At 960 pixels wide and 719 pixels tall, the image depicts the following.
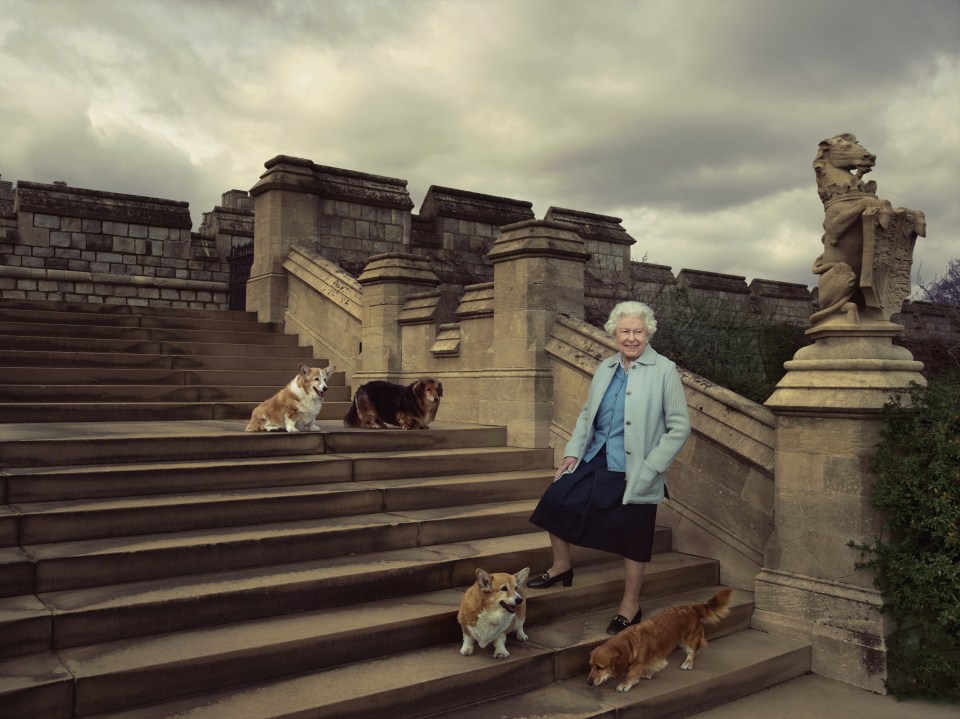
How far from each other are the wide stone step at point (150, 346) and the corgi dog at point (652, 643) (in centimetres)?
699

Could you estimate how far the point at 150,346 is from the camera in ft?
30.7

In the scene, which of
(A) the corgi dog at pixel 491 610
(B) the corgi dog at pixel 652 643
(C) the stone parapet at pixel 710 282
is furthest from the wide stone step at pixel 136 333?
(C) the stone parapet at pixel 710 282

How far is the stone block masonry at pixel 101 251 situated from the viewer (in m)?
12.7

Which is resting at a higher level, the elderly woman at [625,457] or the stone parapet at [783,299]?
the stone parapet at [783,299]

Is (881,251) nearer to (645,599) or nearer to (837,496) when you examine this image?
(837,496)

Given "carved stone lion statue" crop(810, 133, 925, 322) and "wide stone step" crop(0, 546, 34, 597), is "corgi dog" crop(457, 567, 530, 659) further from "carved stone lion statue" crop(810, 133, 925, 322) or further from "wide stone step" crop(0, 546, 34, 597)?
"carved stone lion statue" crop(810, 133, 925, 322)

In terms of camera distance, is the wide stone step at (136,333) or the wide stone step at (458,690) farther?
the wide stone step at (136,333)

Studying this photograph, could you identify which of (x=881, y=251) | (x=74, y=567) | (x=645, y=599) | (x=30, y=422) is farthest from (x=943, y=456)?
(x=30, y=422)

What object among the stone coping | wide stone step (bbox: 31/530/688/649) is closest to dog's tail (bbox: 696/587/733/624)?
wide stone step (bbox: 31/530/688/649)

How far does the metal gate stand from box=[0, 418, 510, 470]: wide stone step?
6936 mm

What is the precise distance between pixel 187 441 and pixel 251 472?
Answer: 585 millimetres

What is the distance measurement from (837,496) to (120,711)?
4.46 meters

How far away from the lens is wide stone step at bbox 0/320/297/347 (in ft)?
30.1

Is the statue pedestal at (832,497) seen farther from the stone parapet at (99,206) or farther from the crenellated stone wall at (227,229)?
the crenellated stone wall at (227,229)
